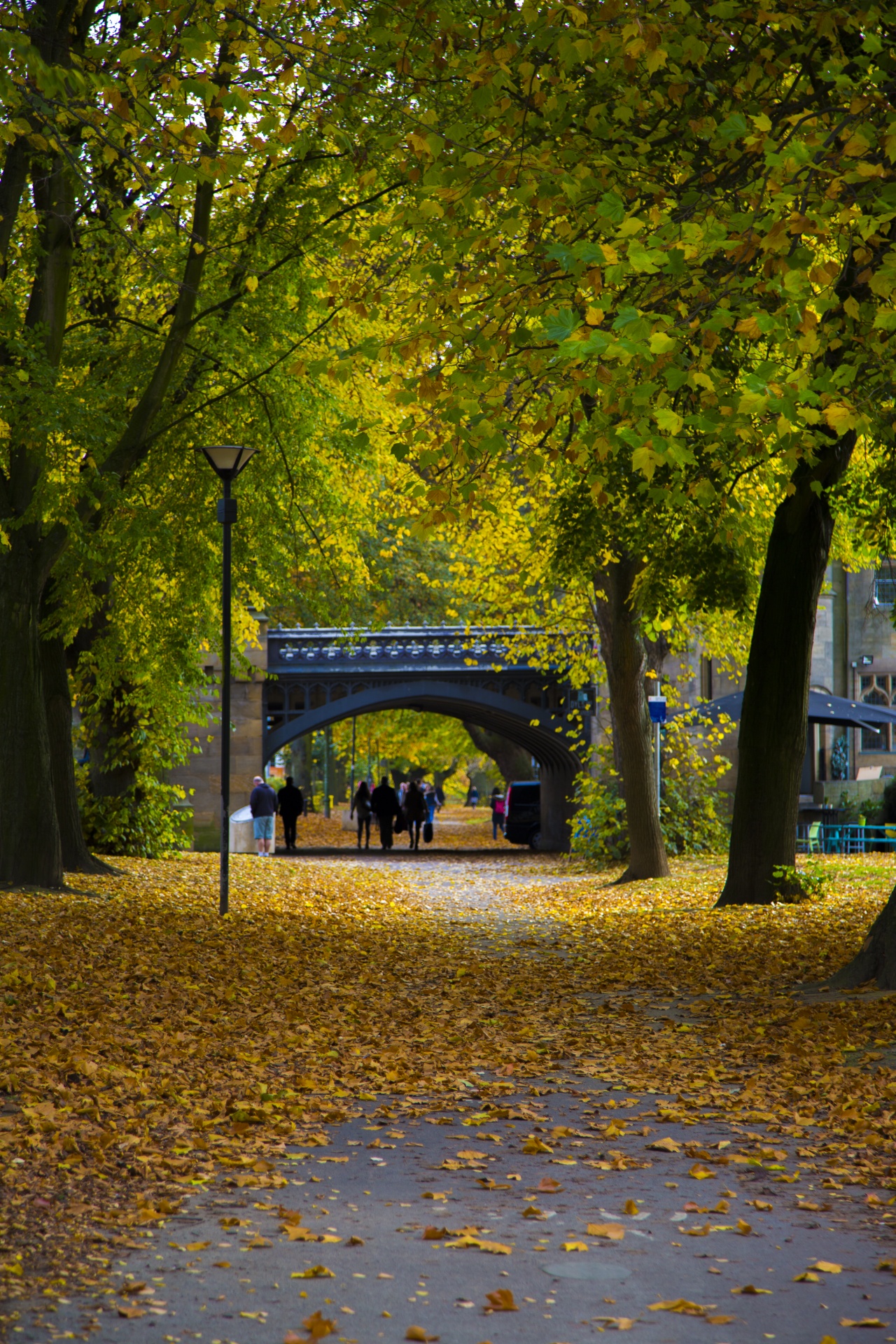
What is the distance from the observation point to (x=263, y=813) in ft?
85.0

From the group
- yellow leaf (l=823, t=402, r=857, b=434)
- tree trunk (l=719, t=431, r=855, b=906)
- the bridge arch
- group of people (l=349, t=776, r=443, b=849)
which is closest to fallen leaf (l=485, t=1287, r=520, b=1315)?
yellow leaf (l=823, t=402, r=857, b=434)

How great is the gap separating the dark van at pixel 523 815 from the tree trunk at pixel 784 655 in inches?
1004

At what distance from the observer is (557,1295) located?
152 inches

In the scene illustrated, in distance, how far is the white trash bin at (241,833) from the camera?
26.9 metres

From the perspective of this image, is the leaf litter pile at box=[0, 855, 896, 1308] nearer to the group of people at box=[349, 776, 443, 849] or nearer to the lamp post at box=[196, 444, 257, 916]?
the lamp post at box=[196, 444, 257, 916]

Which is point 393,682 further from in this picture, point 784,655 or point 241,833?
point 784,655

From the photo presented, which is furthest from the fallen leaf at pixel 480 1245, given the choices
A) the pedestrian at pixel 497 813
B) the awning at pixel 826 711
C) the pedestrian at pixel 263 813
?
the pedestrian at pixel 497 813

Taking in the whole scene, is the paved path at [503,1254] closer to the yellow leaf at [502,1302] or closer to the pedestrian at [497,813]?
the yellow leaf at [502,1302]

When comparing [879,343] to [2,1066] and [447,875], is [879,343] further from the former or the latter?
[447,875]

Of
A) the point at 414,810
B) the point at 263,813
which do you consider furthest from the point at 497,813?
the point at 263,813

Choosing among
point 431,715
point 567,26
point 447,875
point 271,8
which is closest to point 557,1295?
point 567,26

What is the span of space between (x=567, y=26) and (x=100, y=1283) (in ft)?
22.0

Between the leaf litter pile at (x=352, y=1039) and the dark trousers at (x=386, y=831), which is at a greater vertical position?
the dark trousers at (x=386, y=831)

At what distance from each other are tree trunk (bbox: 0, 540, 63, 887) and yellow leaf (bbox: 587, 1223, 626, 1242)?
A: 31.7ft
